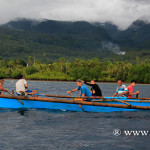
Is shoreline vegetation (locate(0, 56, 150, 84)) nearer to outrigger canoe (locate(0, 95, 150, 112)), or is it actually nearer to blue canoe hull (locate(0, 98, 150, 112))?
outrigger canoe (locate(0, 95, 150, 112))

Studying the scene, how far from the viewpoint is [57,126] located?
1606cm

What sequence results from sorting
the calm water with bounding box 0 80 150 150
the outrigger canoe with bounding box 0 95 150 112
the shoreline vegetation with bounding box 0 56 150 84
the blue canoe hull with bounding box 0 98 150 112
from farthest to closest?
the shoreline vegetation with bounding box 0 56 150 84 < the blue canoe hull with bounding box 0 98 150 112 < the outrigger canoe with bounding box 0 95 150 112 < the calm water with bounding box 0 80 150 150

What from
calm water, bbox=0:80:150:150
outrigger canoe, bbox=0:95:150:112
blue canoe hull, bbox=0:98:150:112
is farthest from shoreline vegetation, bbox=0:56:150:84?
calm water, bbox=0:80:150:150

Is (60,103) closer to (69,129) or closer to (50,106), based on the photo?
(50,106)

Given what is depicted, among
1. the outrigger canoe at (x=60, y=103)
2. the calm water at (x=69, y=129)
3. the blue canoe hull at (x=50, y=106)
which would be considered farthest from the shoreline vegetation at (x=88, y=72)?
the calm water at (x=69, y=129)

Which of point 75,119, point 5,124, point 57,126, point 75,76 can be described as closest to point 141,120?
point 75,119

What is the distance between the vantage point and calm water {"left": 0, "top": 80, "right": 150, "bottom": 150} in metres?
12.6

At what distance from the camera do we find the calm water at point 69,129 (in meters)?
12.6

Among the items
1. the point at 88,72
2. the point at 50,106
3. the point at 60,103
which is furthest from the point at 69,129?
the point at 88,72

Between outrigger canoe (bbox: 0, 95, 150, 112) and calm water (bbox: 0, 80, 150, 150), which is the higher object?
outrigger canoe (bbox: 0, 95, 150, 112)

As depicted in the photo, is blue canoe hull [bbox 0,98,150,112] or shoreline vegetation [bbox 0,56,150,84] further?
shoreline vegetation [bbox 0,56,150,84]

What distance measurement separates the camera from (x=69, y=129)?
15.4m

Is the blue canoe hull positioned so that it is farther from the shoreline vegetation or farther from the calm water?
the shoreline vegetation

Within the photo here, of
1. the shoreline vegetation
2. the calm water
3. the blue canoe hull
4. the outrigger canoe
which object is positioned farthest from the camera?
the shoreline vegetation
